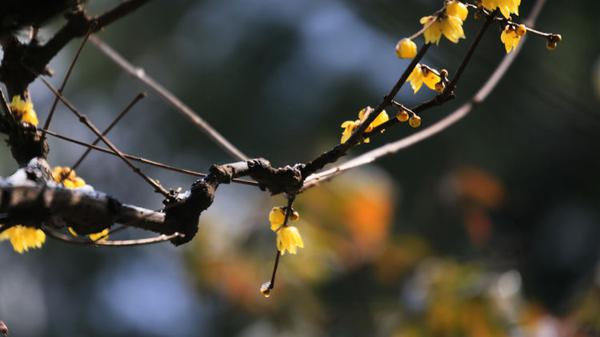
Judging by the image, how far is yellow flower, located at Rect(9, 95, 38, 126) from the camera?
107 centimetres

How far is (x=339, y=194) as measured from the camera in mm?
4918

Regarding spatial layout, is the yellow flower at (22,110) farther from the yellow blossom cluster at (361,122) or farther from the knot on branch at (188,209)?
the yellow blossom cluster at (361,122)

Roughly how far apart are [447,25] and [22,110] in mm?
551

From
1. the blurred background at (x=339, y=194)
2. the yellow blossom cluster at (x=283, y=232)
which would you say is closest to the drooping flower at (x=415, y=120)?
the yellow blossom cluster at (x=283, y=232)

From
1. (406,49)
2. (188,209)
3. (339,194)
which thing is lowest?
(188,209)

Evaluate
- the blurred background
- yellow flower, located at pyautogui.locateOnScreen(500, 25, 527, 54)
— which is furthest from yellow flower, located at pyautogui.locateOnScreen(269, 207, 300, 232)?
the blurred background

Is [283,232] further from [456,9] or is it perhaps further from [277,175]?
[456,9]

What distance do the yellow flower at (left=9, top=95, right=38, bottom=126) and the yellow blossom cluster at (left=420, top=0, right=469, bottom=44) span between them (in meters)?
0.51

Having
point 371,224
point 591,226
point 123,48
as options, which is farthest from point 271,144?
point 591,226

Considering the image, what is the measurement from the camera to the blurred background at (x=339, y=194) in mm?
3652

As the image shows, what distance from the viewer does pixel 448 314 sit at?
278cm

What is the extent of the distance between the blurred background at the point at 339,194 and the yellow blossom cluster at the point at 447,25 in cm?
191

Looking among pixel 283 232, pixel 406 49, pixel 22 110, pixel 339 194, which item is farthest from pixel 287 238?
pixel 339 194

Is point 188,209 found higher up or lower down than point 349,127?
lower down
